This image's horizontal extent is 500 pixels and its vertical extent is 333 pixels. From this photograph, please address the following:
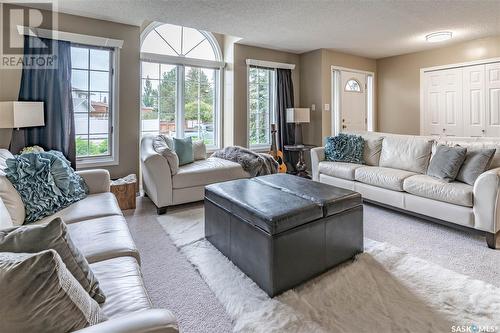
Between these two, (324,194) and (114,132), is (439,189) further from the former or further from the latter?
(114,132)

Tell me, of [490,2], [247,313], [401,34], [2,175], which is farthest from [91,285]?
[401,34]

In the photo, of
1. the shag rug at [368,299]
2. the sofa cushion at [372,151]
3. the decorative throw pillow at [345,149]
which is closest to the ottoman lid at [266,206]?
the shag rug at [368,299]

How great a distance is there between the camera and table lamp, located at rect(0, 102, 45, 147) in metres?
3.03

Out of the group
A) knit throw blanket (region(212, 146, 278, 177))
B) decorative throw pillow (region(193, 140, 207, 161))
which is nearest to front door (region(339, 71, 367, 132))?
knit throw blanket (region(212, 146, 278, 177))

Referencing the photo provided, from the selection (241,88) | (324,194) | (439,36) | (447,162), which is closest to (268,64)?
(241,88)

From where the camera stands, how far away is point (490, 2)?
11.2ft

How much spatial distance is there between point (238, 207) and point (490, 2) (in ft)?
12.6

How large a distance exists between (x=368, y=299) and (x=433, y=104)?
5199mm

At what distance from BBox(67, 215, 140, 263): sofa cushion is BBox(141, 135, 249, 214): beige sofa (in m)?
1.37

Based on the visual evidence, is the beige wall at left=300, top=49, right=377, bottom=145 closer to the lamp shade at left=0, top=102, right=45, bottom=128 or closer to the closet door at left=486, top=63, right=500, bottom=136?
the closet door at left=486, top=63, right=500, bottom=136

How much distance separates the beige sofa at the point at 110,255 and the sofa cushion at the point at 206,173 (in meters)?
1.02

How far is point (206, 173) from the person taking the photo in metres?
3.81

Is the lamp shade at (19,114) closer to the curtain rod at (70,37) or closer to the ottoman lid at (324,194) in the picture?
the curtain rod at (70,37)
